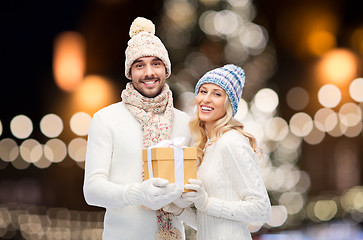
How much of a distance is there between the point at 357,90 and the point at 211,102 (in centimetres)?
819

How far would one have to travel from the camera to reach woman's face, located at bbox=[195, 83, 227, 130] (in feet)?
11.8

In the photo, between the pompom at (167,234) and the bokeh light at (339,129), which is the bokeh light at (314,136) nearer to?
the bokeh light at (339,129)

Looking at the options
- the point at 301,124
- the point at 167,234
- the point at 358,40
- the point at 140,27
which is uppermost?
the point at 358,40

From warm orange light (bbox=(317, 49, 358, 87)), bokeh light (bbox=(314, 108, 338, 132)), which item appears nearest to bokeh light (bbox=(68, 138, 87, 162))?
bokeh light (bbox=(314, 108, 338, 132))

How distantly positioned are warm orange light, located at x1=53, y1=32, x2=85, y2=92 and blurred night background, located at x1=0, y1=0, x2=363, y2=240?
0.02 meters

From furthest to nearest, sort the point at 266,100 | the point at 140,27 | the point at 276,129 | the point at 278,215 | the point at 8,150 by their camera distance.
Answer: the point at 8,150
the point at 278,215
the point at 276,129
the point at 266,100
the point at 140,27

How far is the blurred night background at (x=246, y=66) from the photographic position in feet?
28.5

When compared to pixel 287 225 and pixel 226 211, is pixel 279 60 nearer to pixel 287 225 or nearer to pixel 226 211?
pixel 287 225

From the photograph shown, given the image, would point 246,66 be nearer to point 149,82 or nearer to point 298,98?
point 298,98

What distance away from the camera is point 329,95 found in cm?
1105

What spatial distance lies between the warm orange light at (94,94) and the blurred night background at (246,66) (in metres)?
0.02

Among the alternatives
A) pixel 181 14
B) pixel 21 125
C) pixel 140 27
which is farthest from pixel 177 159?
pixel 21 125

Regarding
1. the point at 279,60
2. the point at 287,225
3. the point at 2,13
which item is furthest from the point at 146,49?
the point at 2,13

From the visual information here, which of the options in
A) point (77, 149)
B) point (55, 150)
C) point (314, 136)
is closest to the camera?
point (314, 136)
